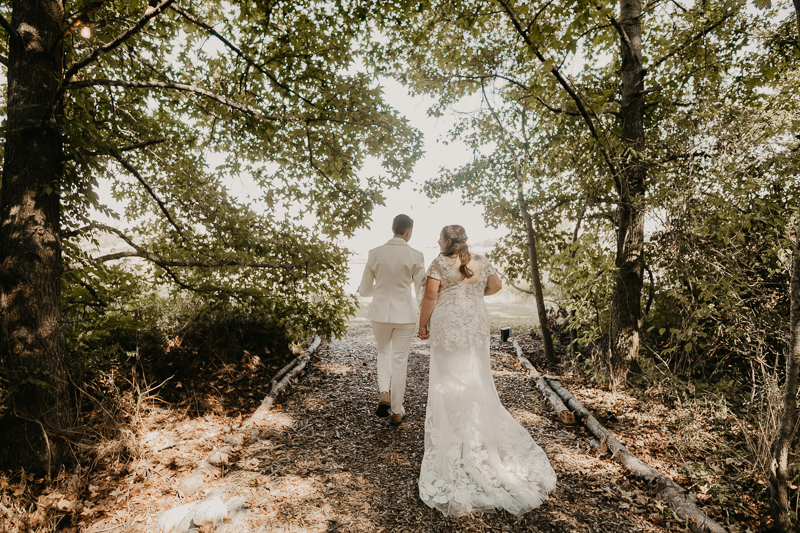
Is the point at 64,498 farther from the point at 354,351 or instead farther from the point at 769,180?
the point at 769,180

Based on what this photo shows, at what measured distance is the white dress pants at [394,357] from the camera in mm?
4812

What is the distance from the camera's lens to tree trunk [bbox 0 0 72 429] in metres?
3.46

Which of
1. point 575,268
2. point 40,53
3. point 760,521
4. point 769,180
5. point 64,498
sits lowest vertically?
point 64,498

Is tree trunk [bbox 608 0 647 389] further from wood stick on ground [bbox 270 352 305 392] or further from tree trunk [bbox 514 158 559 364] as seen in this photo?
wood stick on ground [bbox 270 352 305 392]

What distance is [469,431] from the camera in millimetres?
3729

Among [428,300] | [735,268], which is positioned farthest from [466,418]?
[735,268]

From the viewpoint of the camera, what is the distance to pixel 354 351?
29.9ft

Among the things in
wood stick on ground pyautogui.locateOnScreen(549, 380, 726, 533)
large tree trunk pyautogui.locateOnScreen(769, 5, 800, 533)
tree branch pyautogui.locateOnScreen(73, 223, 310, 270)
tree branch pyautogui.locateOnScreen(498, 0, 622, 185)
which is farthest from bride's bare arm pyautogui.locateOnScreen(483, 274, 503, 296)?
tree branch pyautogui.locateOnScreen(73, 223, 310, 270)

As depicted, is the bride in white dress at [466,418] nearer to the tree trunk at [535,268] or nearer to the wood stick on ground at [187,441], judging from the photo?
the wood stick on ground at [187,441]

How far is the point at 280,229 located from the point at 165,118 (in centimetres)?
232

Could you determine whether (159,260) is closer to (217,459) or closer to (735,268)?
(217,459)

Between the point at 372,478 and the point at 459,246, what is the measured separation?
2.46 meters

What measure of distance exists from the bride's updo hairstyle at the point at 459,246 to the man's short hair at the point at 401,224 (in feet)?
2.99

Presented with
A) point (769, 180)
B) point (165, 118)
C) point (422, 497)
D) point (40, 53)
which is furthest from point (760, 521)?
point (165, 118)
